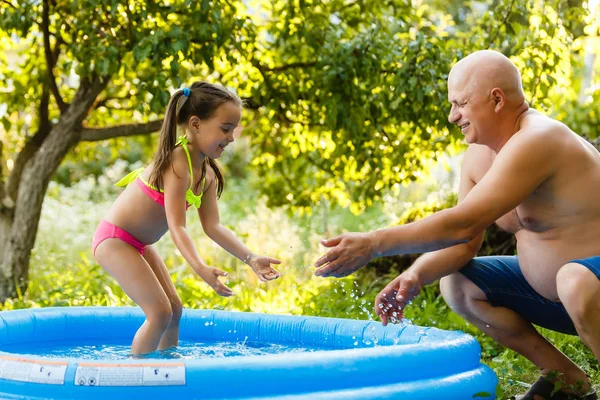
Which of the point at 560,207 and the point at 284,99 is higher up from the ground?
the point at 284,99

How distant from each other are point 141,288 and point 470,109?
65.5 inches

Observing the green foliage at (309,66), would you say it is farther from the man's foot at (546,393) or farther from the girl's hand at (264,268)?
the man's foot at (546,393)

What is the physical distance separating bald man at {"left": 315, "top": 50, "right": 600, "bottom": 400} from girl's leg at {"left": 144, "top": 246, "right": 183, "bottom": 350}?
124cm

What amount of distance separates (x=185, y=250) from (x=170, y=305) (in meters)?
0.39

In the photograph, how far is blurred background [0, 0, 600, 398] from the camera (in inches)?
209

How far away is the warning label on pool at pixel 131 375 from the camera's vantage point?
265cm

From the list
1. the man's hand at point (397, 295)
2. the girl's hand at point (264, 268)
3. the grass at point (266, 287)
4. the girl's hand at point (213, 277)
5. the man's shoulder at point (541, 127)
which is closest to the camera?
the man's shoulder at point (541, 127)

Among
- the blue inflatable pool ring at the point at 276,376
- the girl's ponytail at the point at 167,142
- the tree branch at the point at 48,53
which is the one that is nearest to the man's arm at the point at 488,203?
the blue inflatable pool ring at the point at 276,376

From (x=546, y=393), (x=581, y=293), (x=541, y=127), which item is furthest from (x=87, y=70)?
(x=581, y=293)

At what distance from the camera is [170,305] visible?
3828 mm

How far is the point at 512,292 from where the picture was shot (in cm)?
334

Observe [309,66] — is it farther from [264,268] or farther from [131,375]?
[131,375]

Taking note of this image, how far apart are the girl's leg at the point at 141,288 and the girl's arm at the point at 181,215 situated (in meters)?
0.24

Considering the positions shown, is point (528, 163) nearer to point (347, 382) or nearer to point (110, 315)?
point (347, 382)
